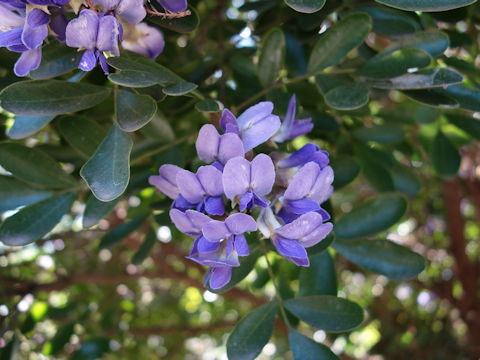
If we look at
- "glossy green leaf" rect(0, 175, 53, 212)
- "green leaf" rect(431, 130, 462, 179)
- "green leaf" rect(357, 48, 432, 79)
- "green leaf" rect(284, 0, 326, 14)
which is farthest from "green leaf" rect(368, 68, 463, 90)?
"glossy green leaf" rect(0, 175, 53, 212)

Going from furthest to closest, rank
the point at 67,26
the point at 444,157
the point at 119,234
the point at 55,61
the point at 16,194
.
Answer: the point at 444,157, the point at 119,234, the point at 16,194, the point at 55,61, the point at 67,26

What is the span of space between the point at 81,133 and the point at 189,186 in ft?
1.11

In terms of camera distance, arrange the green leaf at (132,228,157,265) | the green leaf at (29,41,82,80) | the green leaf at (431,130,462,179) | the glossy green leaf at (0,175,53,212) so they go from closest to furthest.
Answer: the green leaf at (29,41,82,80) < the glossy green leaf at (0,175,53,212) < the green leaf at (132,228,157,265) < the green leaf at (431,130,462,179)

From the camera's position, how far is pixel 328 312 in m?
0.90

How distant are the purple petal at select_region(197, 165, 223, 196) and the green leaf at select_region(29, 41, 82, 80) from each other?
0.86ft

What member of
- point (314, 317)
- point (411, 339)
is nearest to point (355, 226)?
point (314, 317)

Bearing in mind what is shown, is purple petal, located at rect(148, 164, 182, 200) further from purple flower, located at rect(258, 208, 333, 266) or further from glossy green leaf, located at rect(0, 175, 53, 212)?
glossy green leaf, located at rect(0, 175, 53, 212)

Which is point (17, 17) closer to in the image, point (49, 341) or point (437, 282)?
point (49, 341)

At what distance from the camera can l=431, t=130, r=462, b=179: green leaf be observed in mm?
1346

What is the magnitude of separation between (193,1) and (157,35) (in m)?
0.16

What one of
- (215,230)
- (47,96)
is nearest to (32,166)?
(47,96)

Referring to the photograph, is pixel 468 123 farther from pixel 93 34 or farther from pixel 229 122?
pixel 93 34

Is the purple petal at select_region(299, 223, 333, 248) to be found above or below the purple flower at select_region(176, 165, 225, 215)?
below

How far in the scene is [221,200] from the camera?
0.74 m
